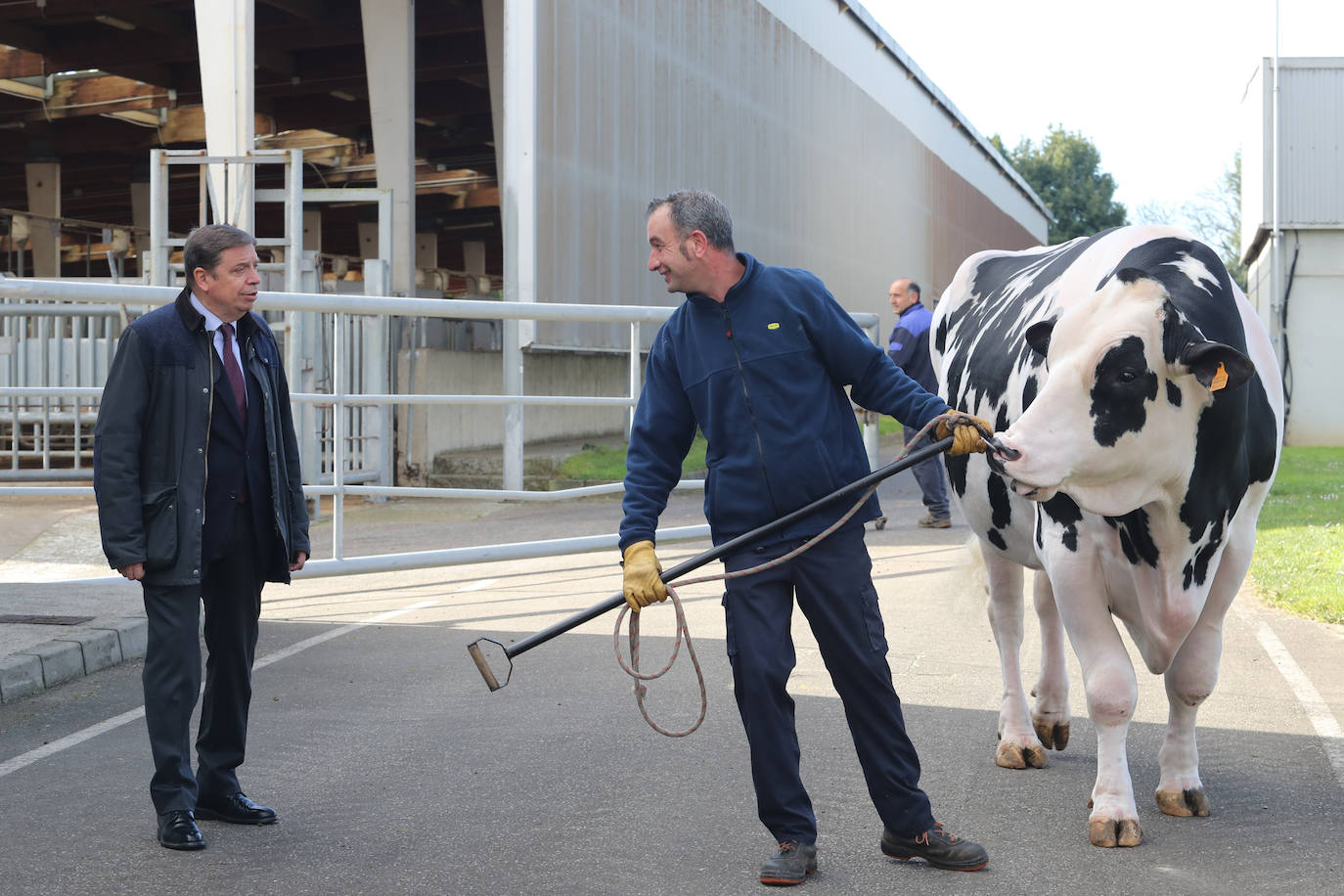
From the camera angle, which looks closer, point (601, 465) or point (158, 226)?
point (158, 226)

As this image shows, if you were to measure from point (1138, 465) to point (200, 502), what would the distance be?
2.97 m

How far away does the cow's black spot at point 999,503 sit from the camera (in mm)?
5582

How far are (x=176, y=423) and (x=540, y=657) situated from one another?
328cm

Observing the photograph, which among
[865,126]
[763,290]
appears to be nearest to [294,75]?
[865,126]

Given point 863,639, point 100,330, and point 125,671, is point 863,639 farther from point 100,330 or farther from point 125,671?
point 100,330

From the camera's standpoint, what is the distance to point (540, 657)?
7.72 meters

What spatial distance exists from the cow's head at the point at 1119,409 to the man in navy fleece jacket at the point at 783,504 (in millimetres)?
194

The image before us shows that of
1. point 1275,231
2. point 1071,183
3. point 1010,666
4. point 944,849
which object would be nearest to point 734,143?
point 1275,231

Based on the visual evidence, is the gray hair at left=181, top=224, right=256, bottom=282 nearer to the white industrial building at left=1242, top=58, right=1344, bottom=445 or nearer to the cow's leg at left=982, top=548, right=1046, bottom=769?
the cow's leg at left=982, top=548, right=1046, bottom=769

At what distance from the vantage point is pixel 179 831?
459 centimetres

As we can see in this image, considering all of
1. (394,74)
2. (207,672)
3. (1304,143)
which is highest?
(1304,143)

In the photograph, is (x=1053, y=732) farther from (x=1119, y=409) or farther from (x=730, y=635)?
(x=730, y=635)

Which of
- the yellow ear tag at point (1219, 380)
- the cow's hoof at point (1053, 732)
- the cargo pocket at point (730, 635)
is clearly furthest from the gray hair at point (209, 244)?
the cow's hoof at point (1053, 732)

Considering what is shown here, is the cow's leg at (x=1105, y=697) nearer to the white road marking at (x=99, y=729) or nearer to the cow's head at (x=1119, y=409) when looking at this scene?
the cow's head at (x=1119, y=409)
